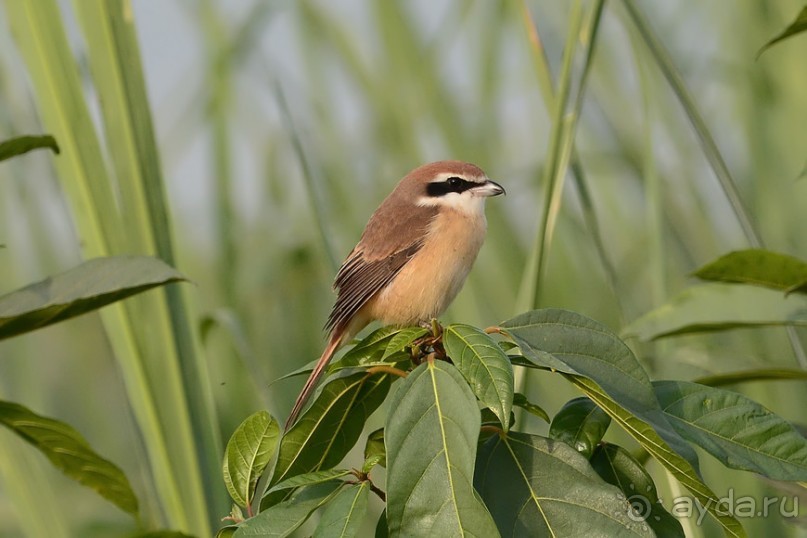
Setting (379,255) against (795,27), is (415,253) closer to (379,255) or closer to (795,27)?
(379,255)

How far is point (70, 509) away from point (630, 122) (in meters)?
2.42

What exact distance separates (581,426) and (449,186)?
55.7 inches

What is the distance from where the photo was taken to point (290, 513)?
4.13 feet

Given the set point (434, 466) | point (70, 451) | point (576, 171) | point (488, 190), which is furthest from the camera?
point (488, 190)

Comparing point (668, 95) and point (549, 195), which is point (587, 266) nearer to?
point (668, 95)

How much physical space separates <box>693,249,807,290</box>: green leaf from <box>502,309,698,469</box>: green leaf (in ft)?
2.24

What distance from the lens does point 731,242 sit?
324 centimetres

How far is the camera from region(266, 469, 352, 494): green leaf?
3.96 ft

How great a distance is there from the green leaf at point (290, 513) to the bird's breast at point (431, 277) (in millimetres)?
1167

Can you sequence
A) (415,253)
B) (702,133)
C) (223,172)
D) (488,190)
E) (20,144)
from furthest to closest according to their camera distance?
(223,172) → (488,190) → (415,253) → (702,133) → (20,144)

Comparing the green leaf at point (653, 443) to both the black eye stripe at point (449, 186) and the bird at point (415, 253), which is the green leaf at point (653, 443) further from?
the black eye stripe at point (449, 186)

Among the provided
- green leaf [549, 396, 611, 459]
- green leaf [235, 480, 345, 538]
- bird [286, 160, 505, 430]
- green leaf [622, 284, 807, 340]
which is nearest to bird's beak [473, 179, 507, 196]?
bird [286, 160, 505, 430]

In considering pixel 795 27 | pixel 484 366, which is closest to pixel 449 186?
pixel 795 27

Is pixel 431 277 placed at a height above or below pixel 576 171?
below
